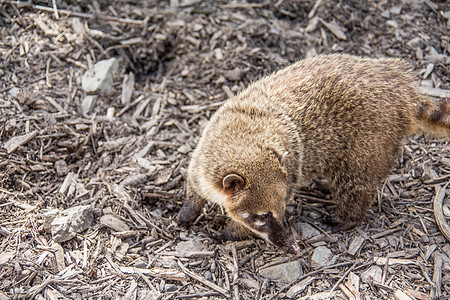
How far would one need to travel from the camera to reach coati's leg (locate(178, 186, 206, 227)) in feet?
14.8

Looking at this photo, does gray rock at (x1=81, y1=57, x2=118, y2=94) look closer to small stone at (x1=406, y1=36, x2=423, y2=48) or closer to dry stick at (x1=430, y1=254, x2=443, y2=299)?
small stone at (x1=406, y1=36, x2=423, y2=48)

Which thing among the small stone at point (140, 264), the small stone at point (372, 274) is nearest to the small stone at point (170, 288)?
the small stone at point (140, 264)

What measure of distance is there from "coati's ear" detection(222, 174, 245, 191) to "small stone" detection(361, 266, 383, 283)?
153 cm

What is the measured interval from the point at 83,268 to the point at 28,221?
2.67 ft

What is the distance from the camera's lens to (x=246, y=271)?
4062mm

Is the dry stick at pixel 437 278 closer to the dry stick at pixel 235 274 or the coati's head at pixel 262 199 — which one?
the coati's head at pixel 262 199

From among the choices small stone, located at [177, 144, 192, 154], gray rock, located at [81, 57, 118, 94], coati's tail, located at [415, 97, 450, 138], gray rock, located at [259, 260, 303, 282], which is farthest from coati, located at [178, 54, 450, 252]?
gray rock, located at [81, 57, 118, 94]

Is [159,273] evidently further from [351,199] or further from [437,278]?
[437,278]

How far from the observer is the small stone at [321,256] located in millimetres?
4102

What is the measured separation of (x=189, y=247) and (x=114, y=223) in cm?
87

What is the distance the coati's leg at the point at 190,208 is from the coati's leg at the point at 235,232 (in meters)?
0.41

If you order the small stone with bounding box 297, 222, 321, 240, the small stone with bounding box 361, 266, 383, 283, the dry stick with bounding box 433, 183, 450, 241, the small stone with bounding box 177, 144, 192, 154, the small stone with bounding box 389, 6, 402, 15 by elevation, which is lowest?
the small stone with bounding box 297, 222, 321, 240

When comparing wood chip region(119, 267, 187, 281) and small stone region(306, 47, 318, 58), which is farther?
small stone region(306, 47, 318, 58)

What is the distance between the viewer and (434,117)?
4363 mm
